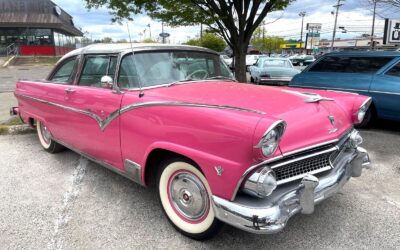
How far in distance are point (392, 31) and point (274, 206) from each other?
8.86m

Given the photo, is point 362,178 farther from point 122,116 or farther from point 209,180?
point 122,116

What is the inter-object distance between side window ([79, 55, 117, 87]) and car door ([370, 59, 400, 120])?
4.77 m

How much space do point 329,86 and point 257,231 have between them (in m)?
5.21

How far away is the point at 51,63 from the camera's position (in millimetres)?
31344

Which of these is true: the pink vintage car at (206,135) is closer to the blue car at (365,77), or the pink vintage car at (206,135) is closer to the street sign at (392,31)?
the blue car at (365,77)

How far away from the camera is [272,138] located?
234 cm

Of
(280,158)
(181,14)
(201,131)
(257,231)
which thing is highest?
(181,14)

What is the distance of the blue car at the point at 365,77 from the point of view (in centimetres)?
601

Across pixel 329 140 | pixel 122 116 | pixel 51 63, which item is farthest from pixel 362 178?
pixel 51 63

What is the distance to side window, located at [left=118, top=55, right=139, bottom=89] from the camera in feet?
11.1

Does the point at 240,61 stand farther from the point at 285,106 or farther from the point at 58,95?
the point at 285,106

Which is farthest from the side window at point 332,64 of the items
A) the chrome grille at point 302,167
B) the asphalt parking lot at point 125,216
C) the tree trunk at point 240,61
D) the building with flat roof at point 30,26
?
the building with flat roof at point 30,26

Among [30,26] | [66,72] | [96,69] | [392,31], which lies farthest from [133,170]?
[30,26]

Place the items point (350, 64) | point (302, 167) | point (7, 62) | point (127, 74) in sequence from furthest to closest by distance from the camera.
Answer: point (7, 62), point (350, 64), point (127, 74), point (302, 167)
